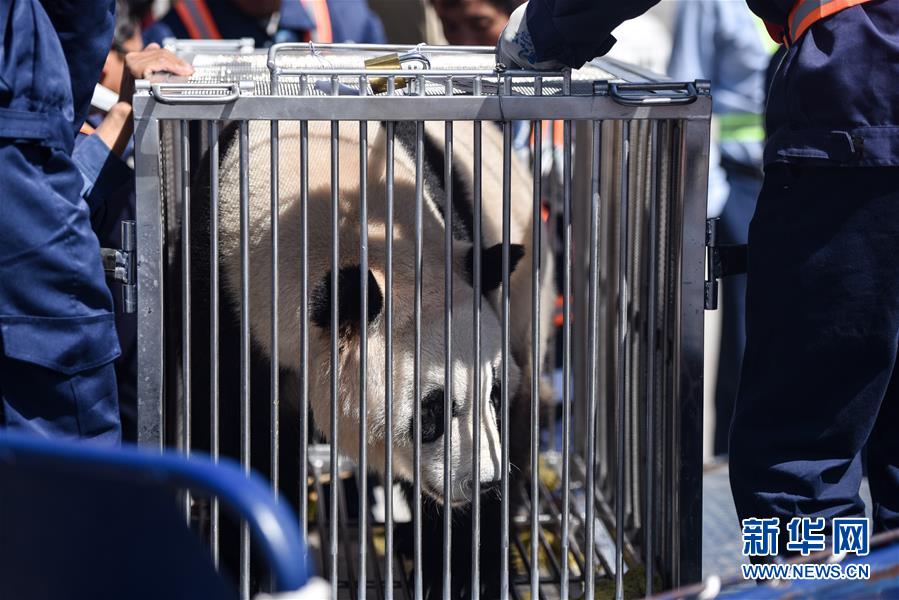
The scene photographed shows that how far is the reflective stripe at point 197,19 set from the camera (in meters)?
4.24

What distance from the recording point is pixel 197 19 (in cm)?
426

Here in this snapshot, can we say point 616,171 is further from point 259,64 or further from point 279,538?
point 279,538

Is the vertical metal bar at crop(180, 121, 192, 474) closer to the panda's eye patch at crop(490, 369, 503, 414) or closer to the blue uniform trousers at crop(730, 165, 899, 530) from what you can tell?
the panda's eye patch at crop(490, 369, 503, 414)

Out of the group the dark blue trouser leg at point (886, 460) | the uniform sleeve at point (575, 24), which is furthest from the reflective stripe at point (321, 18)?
the dark blue trouser leg at point (886, 460)

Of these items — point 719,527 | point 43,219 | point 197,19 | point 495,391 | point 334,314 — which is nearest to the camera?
point 43,219

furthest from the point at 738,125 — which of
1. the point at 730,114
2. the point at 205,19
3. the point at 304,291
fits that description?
the point at 304,291

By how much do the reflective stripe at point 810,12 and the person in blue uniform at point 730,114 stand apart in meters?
3.05

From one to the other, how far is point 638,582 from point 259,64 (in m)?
1.67

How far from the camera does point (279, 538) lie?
0.98 metres

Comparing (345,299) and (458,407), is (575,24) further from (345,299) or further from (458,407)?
(458,407)

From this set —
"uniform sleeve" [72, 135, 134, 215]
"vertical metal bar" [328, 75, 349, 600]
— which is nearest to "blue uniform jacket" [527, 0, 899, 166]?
"vertical metal bar" [328, 75, 349, 600]

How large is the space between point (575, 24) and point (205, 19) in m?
2.51

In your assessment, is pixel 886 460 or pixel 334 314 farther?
pixel 886 460

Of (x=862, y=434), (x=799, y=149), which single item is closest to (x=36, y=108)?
(x=799, y=149)
